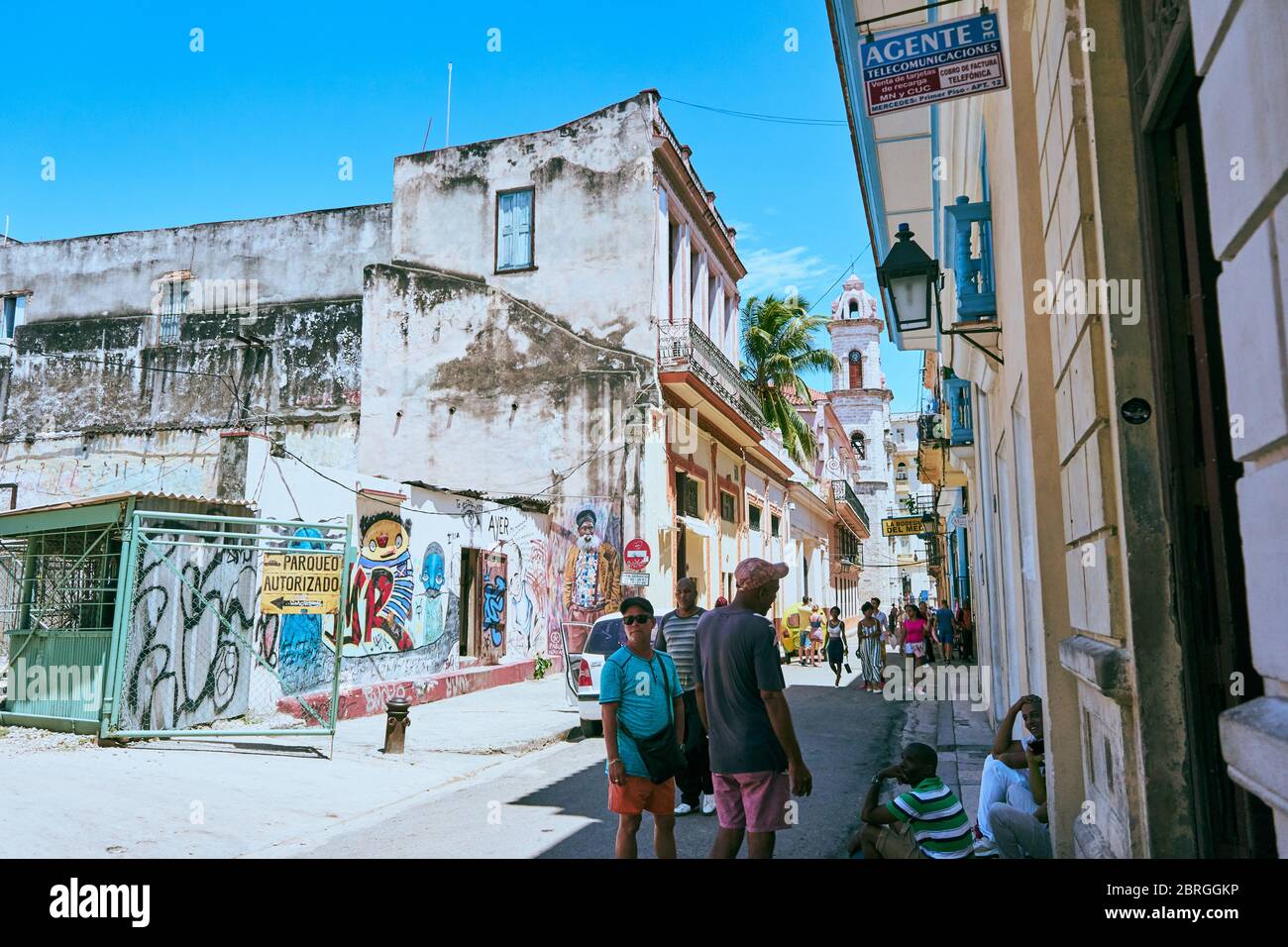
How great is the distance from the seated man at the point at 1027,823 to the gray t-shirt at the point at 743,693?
1480 mm

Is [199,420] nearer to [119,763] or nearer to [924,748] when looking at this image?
[119,763]

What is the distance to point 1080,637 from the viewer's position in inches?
171

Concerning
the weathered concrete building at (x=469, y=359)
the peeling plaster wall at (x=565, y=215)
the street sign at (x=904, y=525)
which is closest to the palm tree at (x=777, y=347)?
the weathered concrete building at (x=469, y=359)

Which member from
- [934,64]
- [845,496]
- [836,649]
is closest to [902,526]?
[836,649]

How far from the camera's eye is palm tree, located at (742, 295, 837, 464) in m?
31.2

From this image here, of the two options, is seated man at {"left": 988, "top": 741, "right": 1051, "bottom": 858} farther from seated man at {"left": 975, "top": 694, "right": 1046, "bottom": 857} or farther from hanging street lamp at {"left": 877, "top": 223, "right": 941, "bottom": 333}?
hanging street lamp at {"left": 877, "top": 223, "right": 941, "bottom": 333}

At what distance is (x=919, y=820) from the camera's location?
469cm

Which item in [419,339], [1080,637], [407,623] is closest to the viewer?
[1080,637]

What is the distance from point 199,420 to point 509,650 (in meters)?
10.6

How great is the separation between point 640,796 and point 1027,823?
210 centimetres

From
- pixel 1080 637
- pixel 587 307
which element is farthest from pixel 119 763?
pixel 587 307

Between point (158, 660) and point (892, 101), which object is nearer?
point (892, 101)

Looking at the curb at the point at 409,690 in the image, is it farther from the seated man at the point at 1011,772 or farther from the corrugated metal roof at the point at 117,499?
the seated man at the point at 1011,772

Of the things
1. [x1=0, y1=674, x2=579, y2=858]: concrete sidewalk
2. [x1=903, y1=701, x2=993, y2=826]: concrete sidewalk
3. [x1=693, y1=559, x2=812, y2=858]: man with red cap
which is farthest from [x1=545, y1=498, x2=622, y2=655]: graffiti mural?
[x1=693, y1=559, x2=812, y2=858]: man with red cap
